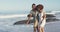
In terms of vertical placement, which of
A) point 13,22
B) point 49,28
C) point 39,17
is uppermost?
point 39,17

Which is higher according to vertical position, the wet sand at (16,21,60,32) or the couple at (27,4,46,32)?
the couple at (27,4,46,32)

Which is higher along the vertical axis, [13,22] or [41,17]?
[41,17]

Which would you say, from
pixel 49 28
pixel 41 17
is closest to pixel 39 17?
pixel 41 17

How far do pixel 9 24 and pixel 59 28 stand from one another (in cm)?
81

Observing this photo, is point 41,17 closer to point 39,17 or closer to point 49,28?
point 39,17

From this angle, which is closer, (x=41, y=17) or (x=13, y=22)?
(x=41, y=17)

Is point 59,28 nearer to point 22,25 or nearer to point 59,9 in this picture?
point 59,9

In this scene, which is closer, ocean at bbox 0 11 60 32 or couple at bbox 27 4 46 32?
couple at bbox 27 4 46 32

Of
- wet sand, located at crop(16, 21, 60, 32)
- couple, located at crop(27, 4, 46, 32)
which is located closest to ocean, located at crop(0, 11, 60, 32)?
wet sand, located at crop(16, 21, 60, 32)

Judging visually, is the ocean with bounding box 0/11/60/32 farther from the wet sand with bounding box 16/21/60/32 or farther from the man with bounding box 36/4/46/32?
the man with bounding box 36/4/46/32

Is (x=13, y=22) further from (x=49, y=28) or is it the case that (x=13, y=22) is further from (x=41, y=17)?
(x=41, y=17)

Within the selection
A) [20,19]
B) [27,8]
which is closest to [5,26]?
[20,19]

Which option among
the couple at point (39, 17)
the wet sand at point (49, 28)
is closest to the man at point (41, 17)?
the couple at point (39, 17)

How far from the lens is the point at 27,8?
290 centimetres
